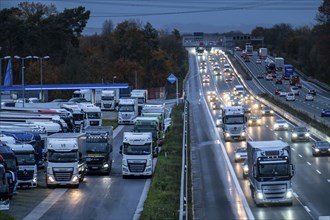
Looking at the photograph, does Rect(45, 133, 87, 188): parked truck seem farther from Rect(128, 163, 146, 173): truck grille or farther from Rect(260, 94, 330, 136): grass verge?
Rect(260, 94, 330, 136): grass verge

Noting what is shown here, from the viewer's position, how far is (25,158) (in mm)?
37906

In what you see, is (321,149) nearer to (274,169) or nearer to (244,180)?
(244,180)

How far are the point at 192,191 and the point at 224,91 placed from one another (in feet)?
279

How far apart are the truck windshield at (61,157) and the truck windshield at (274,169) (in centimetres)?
1101

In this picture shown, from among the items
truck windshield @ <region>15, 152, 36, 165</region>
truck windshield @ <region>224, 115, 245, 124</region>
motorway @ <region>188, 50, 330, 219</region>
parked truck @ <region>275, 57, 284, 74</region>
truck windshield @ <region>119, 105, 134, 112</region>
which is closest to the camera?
motorway @ <region>188, 50, 330, 219</region>

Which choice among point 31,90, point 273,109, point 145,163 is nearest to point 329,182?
point 145,163

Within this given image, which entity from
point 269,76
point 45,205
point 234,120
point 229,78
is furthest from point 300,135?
point 229,78

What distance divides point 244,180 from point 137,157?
6.19 m

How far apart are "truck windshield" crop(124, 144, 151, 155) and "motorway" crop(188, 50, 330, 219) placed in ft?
9.85

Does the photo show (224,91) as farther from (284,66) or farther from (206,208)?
(206,208)

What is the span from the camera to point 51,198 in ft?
114

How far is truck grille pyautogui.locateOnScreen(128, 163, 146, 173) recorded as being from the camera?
41.1 metres

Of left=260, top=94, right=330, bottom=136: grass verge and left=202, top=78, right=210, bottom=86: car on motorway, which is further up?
left=202, top=78, right=210, bottom=86: car on motorway

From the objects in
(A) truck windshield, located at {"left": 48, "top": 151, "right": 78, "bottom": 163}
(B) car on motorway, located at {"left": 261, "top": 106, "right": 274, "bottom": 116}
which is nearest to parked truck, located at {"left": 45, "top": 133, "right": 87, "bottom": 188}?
(A) truck windshield, located at {"left": 48, "top": 151, "right": 78, "bottom": 163}
